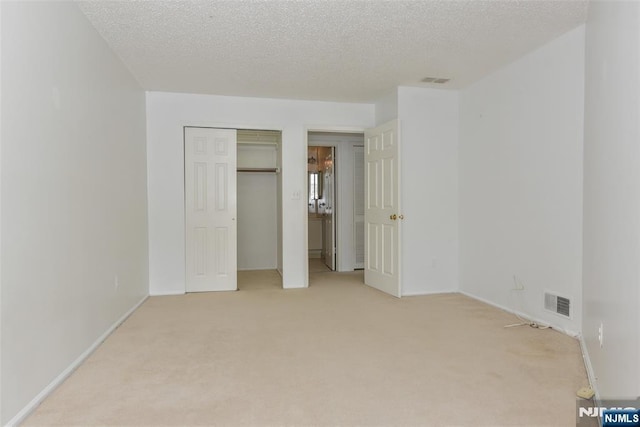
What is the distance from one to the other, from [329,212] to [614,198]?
5.28m

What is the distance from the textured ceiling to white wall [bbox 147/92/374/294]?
1.31 feet

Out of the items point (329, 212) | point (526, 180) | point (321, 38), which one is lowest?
point (329, 212)

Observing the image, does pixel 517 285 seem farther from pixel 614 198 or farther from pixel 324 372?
pixel 324 372

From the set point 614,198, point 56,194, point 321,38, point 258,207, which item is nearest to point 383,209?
point 321,38

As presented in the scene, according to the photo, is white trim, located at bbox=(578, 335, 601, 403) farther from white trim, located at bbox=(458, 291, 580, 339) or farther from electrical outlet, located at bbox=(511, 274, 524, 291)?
electrical outlet, located at bbox=(511, 274, 524, 291)

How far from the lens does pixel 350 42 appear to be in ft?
11.1

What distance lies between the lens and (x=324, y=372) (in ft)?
8.28

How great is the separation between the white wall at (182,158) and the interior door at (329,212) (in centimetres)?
147

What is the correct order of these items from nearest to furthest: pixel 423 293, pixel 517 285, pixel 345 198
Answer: pixel 517 285 → pixel 423 293 → pixel 345 198

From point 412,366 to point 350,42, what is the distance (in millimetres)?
2605

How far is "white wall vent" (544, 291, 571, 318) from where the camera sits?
10.8 feet

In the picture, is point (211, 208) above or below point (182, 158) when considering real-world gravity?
below

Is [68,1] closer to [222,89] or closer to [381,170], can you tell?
[222,89]

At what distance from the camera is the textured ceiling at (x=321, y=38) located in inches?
111
